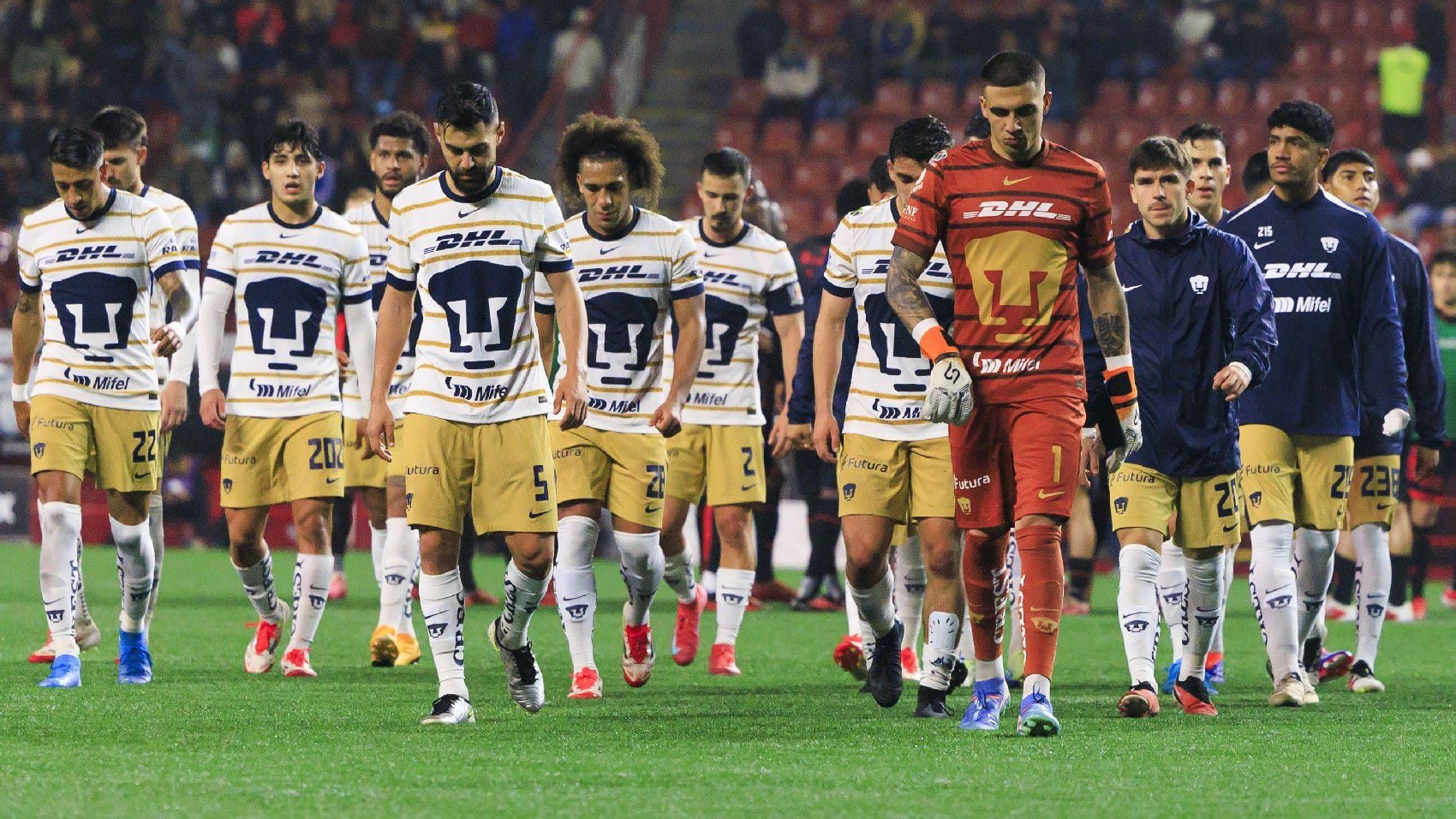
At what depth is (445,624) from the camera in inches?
272

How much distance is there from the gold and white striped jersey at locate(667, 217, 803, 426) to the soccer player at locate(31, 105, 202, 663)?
2.27 metres

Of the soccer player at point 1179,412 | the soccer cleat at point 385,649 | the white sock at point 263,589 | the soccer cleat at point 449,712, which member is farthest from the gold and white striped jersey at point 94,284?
the soccer player at point 1179,412

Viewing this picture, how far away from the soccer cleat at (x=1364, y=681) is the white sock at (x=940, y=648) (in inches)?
91.8

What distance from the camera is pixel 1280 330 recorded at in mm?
8336

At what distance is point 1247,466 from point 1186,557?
25.1 inches

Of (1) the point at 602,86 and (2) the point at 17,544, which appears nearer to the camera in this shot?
(2) the point at 17,544

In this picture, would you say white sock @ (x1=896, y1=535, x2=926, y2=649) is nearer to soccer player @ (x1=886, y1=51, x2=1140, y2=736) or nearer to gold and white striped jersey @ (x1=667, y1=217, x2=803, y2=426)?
gold and white striped jersey @ (x1=667, y1=217, x2=803, y2=426)

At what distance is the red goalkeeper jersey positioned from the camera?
6.51 meters

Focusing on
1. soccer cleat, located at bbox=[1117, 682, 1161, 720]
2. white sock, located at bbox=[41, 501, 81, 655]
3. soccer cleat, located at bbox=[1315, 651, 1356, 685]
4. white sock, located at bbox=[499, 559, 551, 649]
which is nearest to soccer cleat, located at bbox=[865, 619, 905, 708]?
soccer cleat, located at bbox=[1117, 682, 1161, 720]

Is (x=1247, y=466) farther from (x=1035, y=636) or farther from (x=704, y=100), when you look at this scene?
(x=704, y=100)

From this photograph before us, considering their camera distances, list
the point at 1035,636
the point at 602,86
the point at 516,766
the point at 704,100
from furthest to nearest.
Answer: the point at 704,100
the point at 602,86
the point at 1035,636
the point at 516,766

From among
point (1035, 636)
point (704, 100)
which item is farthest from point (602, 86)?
point (1035, 636)

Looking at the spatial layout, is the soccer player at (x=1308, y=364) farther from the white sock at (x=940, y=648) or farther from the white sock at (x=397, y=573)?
the white sock at (x=397, y=573)

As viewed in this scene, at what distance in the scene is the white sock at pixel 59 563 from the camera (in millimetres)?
8398
